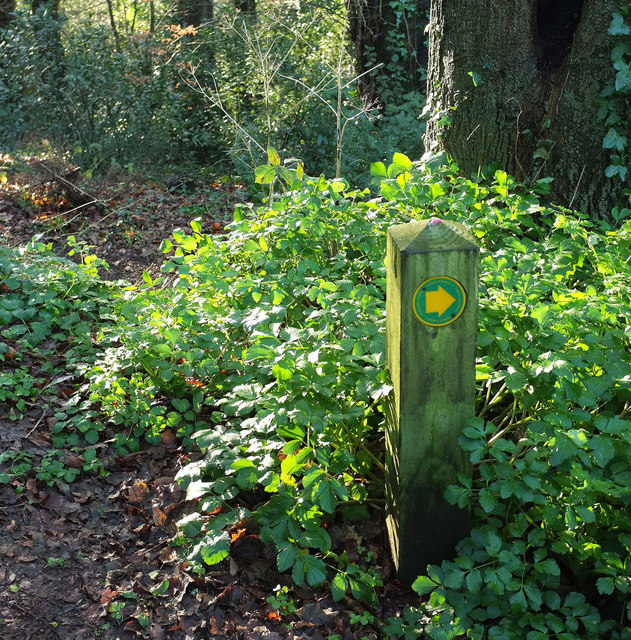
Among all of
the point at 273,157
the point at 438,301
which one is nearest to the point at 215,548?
the point at 438,301

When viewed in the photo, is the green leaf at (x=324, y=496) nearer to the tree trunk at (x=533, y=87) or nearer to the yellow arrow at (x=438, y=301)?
the yellow arrow at (x=438, y=301)

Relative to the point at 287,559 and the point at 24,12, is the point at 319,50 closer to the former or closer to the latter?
the point at 24,12

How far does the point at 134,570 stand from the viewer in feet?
9.56

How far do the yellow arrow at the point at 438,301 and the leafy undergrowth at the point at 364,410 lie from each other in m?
0.30

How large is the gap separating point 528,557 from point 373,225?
6.36 ft

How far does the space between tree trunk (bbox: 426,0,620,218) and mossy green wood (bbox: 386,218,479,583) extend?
103 inches

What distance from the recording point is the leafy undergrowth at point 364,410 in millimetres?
2523

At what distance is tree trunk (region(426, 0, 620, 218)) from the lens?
4.57 metres

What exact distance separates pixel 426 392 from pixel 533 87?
3.09 m

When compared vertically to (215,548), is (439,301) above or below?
above

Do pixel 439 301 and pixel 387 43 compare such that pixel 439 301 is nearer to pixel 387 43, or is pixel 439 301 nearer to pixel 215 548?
pixel 215 548

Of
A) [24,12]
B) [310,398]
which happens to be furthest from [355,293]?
[24,12]

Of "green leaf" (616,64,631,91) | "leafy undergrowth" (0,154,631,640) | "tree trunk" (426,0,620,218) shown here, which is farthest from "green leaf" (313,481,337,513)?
"green leaf" (616,64,631,91)

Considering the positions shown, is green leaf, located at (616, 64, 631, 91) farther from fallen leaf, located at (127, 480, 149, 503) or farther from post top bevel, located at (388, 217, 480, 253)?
fallen leaf, located at (127, 480, 149, 503)
